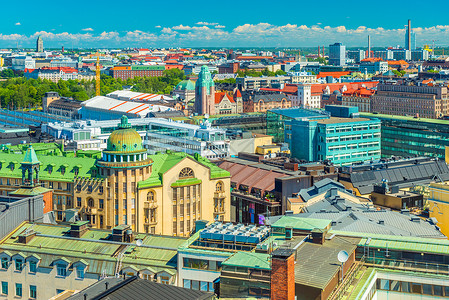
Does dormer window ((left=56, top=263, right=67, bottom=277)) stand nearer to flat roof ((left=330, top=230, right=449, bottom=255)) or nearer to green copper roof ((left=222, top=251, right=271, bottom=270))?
green copper roof ((left=222, top=251, right=271, bottom=270))

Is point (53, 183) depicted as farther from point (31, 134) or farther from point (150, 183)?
point (31, 134)

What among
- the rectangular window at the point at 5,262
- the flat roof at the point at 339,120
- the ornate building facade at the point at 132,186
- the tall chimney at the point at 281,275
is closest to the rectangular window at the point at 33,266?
the rectangular window at the point at 5,262

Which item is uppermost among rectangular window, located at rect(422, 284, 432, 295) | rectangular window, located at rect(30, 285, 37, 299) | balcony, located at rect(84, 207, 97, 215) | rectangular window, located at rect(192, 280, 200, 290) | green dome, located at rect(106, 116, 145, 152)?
green dome, located at rect(106, 116, 145, 152)

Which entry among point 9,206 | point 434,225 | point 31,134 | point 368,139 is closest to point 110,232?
point 9,206

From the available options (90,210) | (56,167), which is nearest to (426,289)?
(90,210)

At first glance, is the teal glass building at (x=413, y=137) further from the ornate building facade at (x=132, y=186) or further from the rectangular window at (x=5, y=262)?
the rectangular window at (x=5, y=262)

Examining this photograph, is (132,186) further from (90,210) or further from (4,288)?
(4,288)

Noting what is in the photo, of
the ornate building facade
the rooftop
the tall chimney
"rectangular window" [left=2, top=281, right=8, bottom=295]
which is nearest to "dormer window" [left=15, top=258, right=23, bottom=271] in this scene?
the rooftop
